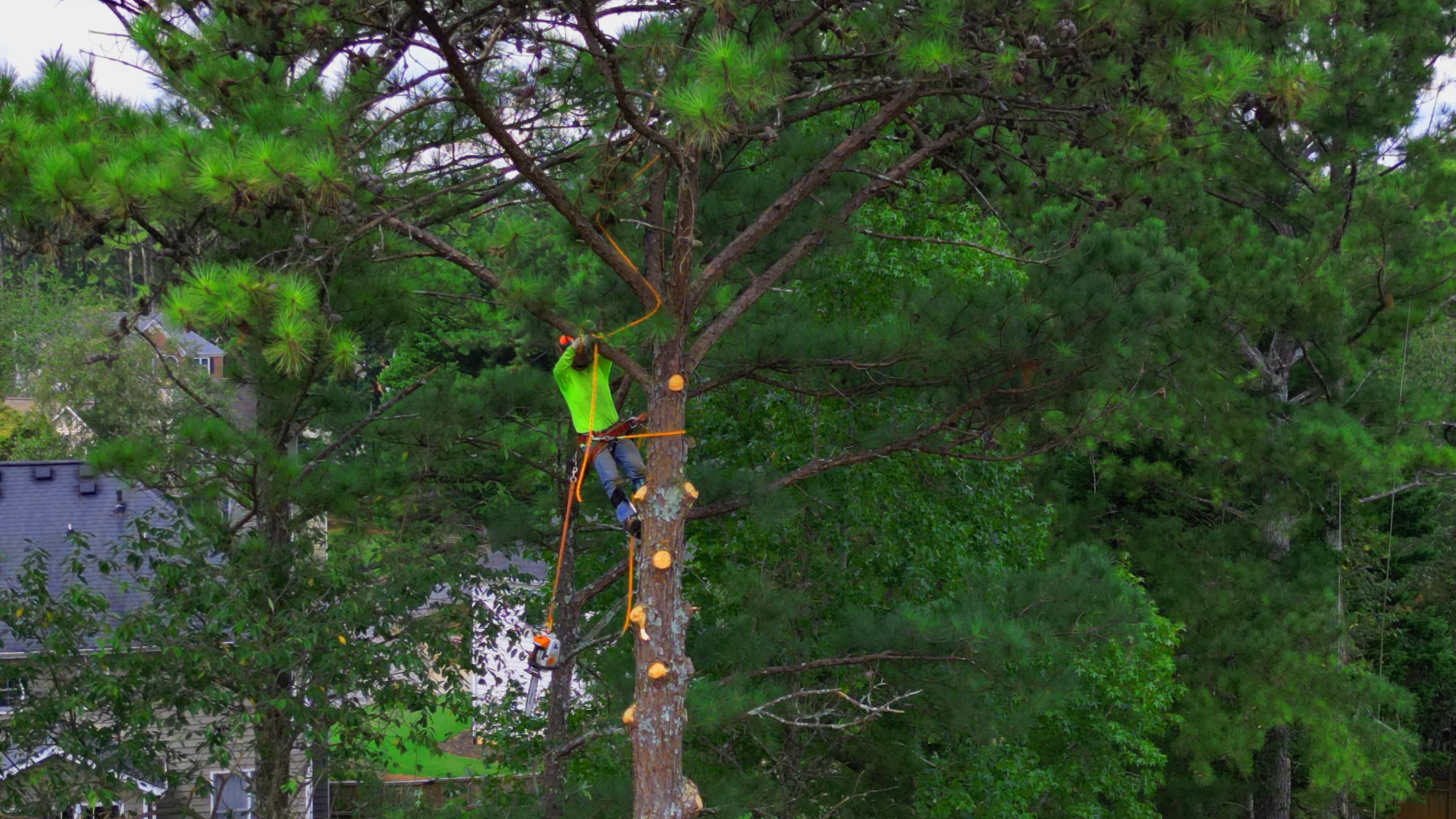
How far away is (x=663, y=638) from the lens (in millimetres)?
5723

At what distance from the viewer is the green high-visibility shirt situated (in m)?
5.90

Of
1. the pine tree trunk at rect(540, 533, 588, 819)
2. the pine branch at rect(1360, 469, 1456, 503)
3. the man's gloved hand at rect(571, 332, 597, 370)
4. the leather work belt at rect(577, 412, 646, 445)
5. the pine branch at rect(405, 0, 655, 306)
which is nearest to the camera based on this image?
the pine branch at rect(405, 0, 655, 306)

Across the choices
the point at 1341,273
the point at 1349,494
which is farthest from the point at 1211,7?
the point at 1349,494

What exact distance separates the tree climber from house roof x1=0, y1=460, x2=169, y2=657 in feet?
28.8

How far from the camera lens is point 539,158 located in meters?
7.07

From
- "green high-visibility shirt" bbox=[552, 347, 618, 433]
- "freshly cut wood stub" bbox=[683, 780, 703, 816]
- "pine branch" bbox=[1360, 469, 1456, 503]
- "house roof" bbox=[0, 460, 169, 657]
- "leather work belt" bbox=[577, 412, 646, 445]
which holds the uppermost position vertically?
"house roof" bbox=[0, 460, 169, 657]

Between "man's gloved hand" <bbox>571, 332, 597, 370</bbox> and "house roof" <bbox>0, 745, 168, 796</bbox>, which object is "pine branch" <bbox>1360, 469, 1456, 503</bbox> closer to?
"man's gloved hand" <bbox>571, 332, 597, 370</bbox>

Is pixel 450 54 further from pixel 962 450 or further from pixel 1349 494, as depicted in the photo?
pixel 1349 494

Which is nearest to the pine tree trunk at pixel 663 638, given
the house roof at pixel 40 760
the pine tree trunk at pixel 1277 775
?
the house roof at pixel 40 760

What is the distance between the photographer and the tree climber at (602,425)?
18.9 feet

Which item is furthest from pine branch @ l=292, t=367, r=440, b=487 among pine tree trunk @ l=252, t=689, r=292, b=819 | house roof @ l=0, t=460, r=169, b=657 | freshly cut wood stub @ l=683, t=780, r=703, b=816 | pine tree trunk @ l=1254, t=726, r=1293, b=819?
pine tree trunk @ l=1254, t=726, r=1293, b=819

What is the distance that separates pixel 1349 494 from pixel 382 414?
432 inches

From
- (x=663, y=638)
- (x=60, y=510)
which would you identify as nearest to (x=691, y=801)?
(x=663, y=638)

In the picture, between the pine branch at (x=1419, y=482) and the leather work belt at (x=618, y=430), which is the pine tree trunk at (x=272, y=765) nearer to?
the leather work belt at (x=618, y=430)
